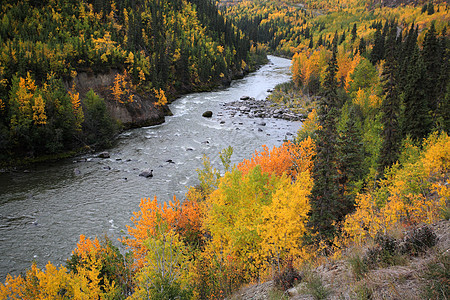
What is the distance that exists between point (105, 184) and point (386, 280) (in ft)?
120

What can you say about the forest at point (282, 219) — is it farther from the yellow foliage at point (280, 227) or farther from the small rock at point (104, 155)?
the small rock at point (104, 155)

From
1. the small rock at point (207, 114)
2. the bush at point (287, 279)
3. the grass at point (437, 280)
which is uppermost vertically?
the grass at point (437, 280)

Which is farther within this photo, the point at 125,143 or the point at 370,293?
the point at 125,143

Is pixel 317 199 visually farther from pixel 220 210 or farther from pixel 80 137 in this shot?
pixel 80 137

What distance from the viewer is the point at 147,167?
43.0 meters

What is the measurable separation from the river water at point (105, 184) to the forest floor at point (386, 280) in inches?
580

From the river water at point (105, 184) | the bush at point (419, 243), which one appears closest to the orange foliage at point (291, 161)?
the river water at point (105, 184)

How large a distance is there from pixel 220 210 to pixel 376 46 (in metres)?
103

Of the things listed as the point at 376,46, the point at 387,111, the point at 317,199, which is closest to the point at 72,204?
the point at 317,199

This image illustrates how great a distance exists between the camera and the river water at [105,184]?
87.8ft

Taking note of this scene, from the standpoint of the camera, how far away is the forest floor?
279 inches

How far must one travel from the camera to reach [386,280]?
8.17 meters

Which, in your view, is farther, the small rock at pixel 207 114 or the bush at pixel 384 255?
the small rock at pixel 207 114

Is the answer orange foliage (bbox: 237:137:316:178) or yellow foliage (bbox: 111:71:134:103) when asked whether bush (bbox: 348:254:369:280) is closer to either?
orange foliage (bbox: 237:137:316:178)
